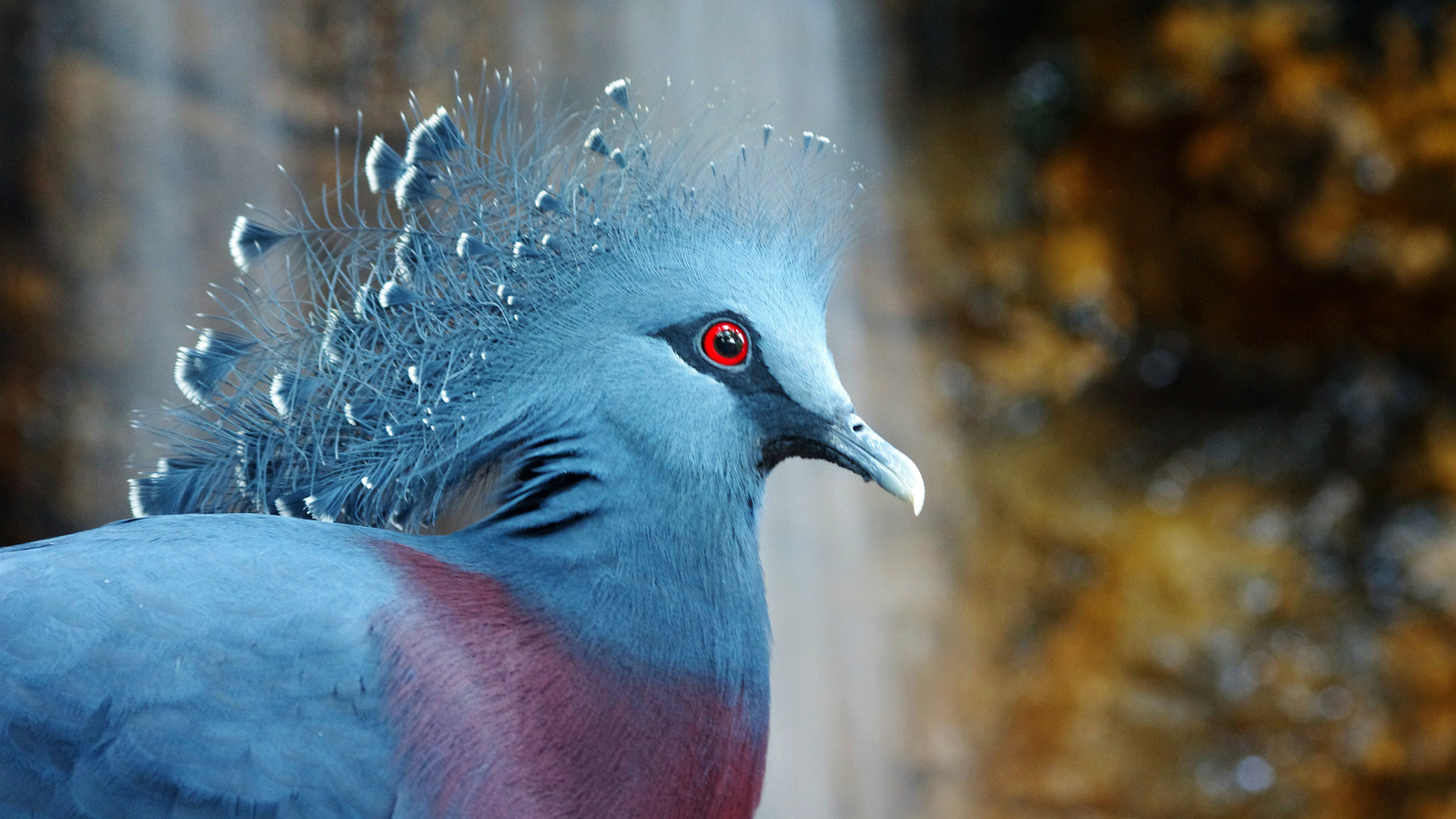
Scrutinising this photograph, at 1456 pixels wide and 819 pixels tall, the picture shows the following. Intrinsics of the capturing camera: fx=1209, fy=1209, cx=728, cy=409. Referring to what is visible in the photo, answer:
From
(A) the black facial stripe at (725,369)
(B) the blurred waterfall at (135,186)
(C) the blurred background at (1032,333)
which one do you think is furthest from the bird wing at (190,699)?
(B) the blurred waterfall at (135,186)

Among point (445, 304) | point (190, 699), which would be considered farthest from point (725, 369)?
point (190, 699)

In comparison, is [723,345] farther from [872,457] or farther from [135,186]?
[135,186]

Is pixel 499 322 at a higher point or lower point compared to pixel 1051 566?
lower

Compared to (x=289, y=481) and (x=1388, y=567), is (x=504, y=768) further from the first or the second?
(x=1388, y=567)

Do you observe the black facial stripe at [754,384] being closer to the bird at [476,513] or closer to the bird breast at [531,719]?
the bird at [476,513]

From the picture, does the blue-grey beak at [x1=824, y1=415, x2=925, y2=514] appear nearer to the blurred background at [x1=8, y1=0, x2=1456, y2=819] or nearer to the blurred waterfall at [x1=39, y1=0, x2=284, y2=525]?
the blurred background at [x1=8, y1=0, x2=1456, y2=819]

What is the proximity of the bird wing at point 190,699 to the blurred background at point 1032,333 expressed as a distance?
2607 mm

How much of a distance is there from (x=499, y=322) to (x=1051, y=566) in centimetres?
363

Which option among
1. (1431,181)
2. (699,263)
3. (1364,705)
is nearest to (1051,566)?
(1364,705)

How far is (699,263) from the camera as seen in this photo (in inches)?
57.2

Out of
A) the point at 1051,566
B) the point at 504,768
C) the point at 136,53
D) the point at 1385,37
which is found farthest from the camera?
the point at 1051,566

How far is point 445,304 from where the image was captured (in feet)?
4.70

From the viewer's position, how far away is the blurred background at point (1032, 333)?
391 cm

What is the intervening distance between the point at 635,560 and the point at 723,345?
0.90ft
